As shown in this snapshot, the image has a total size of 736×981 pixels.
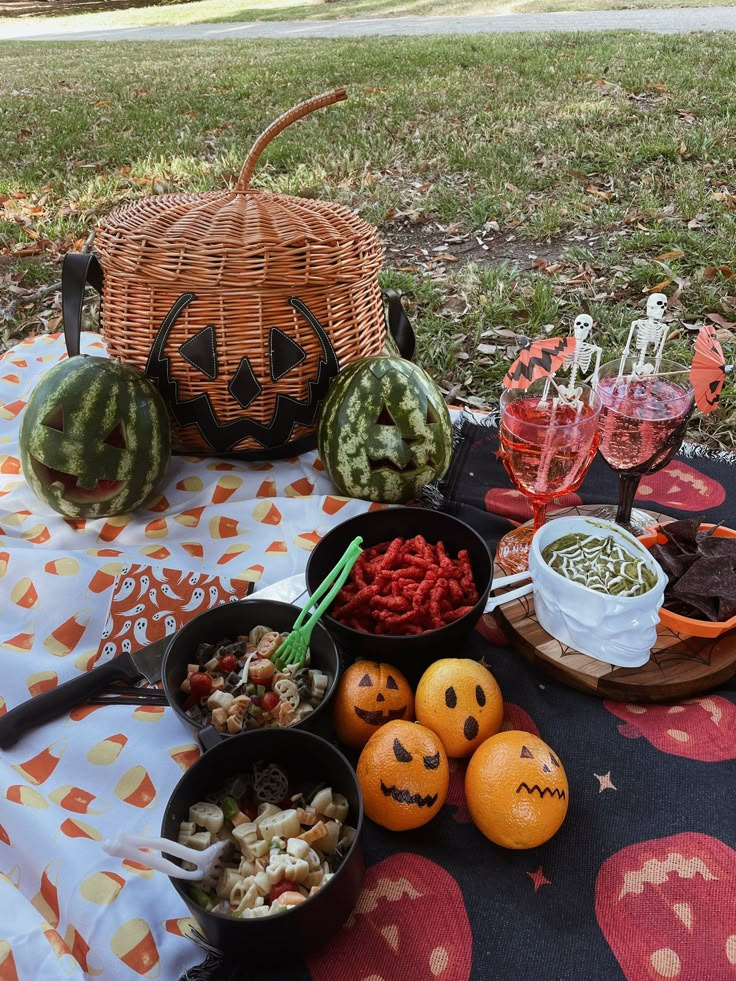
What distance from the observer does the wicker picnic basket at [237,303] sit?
1.76 m

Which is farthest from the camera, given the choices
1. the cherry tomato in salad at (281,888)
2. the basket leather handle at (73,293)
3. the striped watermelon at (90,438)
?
the basket leather handle at (73,293)

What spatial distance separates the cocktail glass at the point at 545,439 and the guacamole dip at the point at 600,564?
0.53ft

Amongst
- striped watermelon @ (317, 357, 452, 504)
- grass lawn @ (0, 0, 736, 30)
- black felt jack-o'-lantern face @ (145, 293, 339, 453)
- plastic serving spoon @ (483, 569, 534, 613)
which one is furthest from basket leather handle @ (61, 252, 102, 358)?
grass lawn @ (0, 0, 736, 30)

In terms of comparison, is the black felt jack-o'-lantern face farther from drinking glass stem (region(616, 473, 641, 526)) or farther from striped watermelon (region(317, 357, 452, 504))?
drinking glass stem (region(616, 473, 641, 526))

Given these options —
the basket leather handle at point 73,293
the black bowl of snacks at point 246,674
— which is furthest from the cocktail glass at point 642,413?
the basket leather handle at point 73,293

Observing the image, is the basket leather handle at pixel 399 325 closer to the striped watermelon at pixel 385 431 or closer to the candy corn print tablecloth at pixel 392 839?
the striped watermelon at pixel 385 431

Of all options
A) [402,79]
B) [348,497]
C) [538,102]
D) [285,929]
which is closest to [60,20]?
[402,79]

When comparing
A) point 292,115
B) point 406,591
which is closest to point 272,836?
point 406,591

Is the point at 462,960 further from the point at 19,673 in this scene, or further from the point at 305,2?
the point at 305,2

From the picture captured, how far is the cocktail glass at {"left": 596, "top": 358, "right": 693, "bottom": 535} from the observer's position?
1412 mm

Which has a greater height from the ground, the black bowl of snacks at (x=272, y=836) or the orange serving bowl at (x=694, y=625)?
the orange serving bowl at (x=694, y=625)

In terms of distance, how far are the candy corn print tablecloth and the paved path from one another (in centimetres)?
1023

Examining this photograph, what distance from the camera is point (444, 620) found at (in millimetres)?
1306

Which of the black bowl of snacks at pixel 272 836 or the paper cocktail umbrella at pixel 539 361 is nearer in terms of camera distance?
the black bowl of snacks at pixel 272 836
